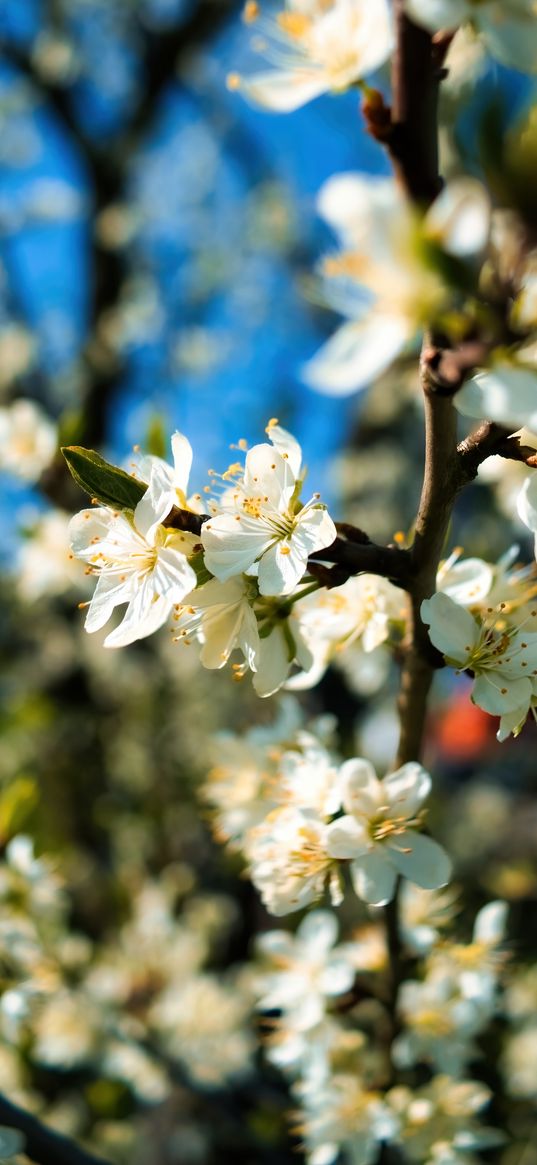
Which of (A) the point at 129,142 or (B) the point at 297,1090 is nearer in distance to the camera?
(B) the point at 297,1090

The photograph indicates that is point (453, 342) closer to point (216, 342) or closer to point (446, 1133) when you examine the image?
point (446, 1133)

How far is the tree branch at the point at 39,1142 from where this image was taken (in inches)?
36.3

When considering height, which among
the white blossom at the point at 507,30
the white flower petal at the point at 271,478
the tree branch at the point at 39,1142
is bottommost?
the tree branch at the point at 39,1142

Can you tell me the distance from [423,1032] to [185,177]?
545cm

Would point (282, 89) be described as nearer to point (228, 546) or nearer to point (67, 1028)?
point (228, 546)

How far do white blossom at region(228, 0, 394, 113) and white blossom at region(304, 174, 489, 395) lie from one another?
0.26 metres

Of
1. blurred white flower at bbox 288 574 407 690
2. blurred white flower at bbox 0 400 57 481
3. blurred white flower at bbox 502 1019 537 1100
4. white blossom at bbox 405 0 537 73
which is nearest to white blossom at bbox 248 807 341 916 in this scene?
blurred white flower at bbox 288 574 407 690

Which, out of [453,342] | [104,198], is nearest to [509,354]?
[453,342]

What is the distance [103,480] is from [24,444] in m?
1.02

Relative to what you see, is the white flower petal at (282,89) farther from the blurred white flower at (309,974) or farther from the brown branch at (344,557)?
the blurred white flower at (309,974)

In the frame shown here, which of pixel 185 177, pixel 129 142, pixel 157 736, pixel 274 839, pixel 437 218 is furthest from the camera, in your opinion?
pixel 185 177

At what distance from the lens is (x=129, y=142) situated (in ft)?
16.8

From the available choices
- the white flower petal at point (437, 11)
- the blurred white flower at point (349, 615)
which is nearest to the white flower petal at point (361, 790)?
the blurred white flower at point (349, 615)

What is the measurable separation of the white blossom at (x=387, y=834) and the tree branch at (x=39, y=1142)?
1.52ft
